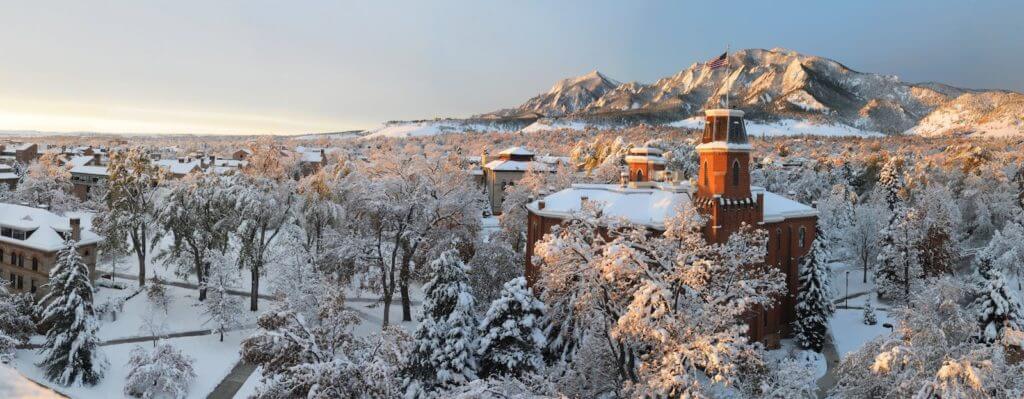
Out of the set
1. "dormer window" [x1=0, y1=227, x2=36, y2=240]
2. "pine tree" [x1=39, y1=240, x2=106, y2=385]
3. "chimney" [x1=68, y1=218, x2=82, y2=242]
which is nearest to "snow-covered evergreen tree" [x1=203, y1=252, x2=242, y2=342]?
"pine tree" [x1=39, y1=240, x2=106, y2=385]

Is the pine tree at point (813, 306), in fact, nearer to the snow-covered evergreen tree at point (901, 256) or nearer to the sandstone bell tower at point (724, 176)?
the sandstone bell tower at point (724, 176)

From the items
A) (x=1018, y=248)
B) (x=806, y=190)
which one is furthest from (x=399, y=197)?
(x=806, y=190)

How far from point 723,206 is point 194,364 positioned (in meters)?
25.9

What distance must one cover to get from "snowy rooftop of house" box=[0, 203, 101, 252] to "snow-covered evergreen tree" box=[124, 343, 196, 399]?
1268cm

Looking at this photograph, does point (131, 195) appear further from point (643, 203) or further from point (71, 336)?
point (643, 203)

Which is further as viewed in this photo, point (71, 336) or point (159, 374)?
point (71, 336)

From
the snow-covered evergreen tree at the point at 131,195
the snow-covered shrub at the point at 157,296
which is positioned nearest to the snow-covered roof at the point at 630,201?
the snow-covered shrub at the point at 157,296

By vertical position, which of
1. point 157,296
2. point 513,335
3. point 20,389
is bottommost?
point 157,296

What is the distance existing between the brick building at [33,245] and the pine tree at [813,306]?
39.0 meters

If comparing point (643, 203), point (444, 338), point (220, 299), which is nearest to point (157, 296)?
point (220, 299)

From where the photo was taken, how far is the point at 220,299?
35.2 metres

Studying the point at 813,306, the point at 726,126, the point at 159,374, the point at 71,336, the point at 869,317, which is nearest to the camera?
the point at 159,374

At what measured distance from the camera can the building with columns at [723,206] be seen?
32719mm

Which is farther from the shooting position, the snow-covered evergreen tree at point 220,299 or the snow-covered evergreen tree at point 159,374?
the snow-covered evergreen tree at point 220,299
